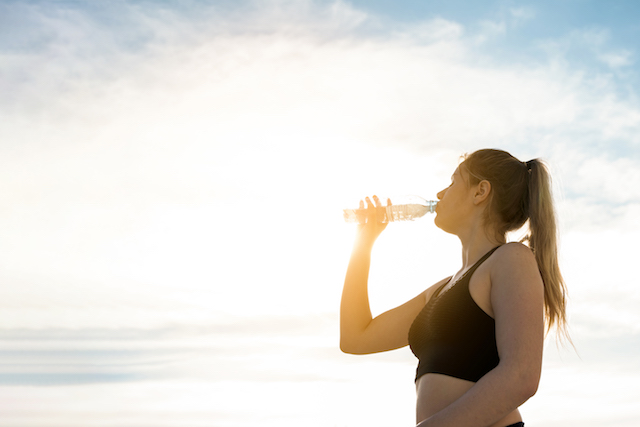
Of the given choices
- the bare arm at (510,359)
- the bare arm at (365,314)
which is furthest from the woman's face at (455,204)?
the bare arm at (510,359)

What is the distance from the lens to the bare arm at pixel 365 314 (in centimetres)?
416

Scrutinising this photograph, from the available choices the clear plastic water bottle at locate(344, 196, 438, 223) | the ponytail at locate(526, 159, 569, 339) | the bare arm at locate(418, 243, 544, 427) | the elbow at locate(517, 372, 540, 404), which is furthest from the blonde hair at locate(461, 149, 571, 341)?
the clear plastic water bottle at locate(344, 196, 438, 223)

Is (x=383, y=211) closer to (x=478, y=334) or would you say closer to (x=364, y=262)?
(x=364, y=262)

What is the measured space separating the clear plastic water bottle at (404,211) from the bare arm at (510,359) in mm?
1341

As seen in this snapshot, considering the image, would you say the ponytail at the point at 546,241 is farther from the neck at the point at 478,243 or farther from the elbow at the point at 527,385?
the elbow at the point at 527,385

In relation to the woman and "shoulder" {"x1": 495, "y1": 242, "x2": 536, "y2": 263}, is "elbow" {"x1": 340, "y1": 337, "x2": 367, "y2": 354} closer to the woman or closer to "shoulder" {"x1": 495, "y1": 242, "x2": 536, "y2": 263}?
the woman

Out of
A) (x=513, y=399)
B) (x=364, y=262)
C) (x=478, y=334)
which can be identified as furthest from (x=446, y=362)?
(x=364, y=262)

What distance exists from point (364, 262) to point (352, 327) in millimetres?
443

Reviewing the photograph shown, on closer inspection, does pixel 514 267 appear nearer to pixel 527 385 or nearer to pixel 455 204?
pixel 527 385

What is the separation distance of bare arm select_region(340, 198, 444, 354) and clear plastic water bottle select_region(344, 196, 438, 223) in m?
0.07

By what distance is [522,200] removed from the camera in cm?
365

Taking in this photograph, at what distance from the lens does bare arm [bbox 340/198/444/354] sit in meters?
4.16

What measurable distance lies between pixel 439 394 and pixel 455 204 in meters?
1.12

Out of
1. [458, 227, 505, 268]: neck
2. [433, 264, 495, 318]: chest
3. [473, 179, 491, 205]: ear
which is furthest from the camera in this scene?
[473, 179, 491, 205]: ear
